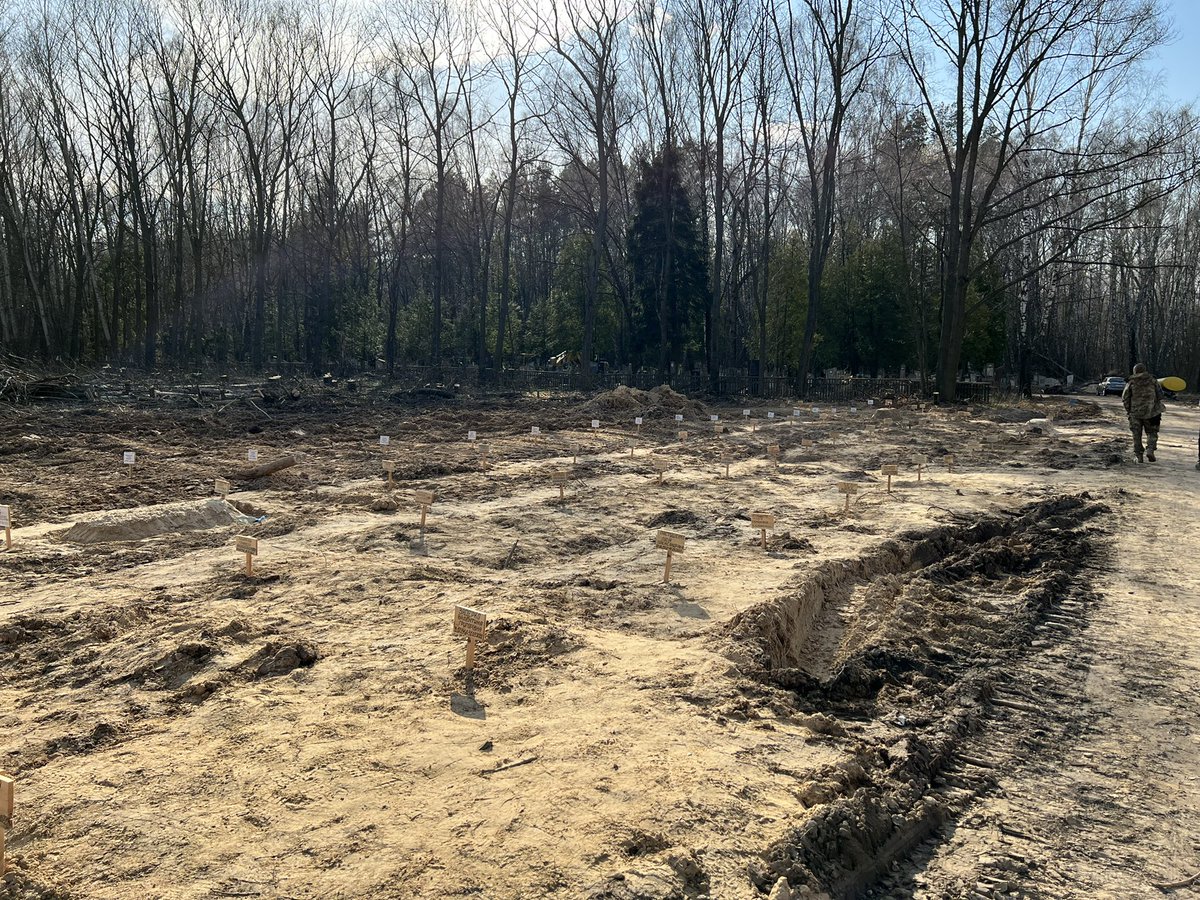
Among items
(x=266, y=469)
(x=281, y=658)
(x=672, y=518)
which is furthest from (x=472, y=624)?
(x=266, y=469)

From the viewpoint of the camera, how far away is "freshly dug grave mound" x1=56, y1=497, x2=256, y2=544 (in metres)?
7.89

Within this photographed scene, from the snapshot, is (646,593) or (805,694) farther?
(646,593)

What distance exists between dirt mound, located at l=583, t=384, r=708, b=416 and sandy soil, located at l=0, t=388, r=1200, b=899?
1402 centimetres

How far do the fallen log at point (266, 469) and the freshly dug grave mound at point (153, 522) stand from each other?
102 inches

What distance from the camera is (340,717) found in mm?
Result: 4145

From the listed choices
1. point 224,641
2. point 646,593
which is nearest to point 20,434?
point 224,641

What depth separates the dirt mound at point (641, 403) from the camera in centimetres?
2420

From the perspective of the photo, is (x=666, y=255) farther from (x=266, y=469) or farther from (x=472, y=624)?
(x=472, y=624)

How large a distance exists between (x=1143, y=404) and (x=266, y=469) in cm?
1447

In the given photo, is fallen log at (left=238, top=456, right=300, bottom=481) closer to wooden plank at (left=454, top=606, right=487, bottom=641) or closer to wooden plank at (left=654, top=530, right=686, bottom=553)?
wooden plank at (left=654, top=530, right=686, bottom=553)

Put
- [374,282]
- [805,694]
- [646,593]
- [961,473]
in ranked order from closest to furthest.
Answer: [805,694], [646,593], [961,473], [374,282]

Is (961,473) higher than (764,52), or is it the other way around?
(764,52)

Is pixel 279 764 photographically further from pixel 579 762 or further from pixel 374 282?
pixel 374 282

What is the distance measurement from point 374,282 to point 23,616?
55765 millimetres
